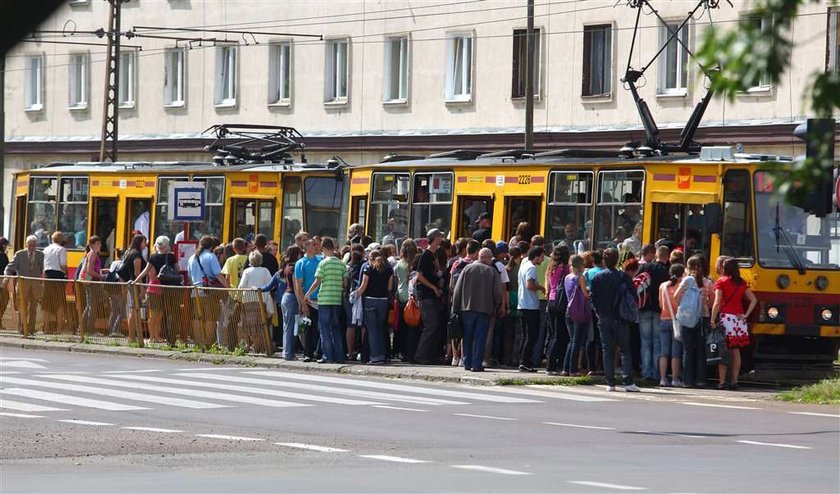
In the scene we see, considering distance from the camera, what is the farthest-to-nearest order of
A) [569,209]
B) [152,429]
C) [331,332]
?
[569,209] → [331,332] → [152,429]

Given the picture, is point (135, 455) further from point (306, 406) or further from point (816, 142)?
point (816, 142)

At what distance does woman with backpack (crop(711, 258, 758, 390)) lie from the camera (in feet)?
65.1

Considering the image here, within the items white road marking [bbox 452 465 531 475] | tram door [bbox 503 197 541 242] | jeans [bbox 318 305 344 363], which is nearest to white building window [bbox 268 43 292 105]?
tram door [bbox 503 197 541 242]

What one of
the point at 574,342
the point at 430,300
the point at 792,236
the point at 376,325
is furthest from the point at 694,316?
the point at 376,325

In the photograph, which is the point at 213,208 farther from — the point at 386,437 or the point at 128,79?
the point at 128,79

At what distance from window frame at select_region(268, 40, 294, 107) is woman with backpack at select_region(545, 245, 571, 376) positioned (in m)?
27.0

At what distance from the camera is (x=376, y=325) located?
74.0 feet

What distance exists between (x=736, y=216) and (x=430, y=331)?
14.2 ft

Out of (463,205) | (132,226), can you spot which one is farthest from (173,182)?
(463,205)

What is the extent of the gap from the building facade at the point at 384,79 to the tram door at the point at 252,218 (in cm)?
527

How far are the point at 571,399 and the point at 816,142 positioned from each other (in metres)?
15.5

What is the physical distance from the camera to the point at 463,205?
83.6 feet

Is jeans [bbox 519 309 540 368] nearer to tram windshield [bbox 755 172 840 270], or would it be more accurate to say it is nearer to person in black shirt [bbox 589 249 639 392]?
person in black shirt [bbox 589 249 639 392]

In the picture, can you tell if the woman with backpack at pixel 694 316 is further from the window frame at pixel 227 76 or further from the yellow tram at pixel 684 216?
Answer: the window frame at pixel 227 76
